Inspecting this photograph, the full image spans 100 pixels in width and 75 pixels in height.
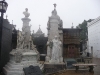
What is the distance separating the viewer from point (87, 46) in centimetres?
3528

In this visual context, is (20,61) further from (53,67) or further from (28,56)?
(53,67)

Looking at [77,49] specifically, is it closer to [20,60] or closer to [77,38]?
[77,38]

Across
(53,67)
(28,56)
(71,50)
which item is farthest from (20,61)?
(71,50)

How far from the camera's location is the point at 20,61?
29.4ft

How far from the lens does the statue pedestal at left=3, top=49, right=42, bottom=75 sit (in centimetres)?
837

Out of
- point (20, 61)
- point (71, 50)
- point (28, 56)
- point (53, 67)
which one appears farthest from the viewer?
point (71, 50)

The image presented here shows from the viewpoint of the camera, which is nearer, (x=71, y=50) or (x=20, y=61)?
A: (x=20, y=61)

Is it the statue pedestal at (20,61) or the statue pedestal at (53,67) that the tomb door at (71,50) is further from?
the statue pedestal at (20,61)

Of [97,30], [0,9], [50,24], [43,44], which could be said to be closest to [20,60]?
[0,9]

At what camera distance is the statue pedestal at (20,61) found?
8369 millimetres

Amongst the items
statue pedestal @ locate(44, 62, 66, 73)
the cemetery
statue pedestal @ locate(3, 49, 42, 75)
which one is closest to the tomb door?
the cemetery

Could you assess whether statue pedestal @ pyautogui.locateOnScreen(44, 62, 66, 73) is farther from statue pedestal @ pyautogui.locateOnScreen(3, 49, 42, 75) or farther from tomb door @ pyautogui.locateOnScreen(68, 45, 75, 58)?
tomb door @ pyautogui.locateOnScreen(68, 45, 75, 58)

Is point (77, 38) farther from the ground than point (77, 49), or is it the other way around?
point (77, 38)

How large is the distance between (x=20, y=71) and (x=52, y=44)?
17.3ft
